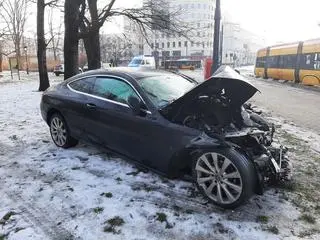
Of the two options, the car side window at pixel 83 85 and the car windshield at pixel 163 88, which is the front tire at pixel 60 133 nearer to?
the car side window at pixel 83 85

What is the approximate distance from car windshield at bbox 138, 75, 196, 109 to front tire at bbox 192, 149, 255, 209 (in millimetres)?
970

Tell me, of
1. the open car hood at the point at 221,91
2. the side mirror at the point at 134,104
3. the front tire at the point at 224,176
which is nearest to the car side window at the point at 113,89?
the side mirror at the point at 134,104

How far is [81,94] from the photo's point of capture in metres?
5.43

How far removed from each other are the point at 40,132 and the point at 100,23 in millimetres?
8016

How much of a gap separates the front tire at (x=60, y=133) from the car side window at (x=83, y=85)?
62 centimetres

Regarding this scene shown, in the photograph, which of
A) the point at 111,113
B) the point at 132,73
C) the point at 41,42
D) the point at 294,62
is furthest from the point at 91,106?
the point at 294,62

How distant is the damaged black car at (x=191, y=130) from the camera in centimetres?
371

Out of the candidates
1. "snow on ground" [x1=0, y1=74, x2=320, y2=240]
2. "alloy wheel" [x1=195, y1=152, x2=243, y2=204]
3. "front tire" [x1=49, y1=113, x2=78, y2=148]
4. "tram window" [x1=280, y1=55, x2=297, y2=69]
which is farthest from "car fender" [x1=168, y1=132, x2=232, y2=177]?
"tram window" [x1=280, y1=55, x2=297, y2=69]

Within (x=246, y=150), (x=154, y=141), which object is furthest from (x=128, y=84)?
(x=246, y=150)

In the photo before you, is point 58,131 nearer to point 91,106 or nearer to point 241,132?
point 91,106

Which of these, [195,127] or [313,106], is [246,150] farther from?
[313,106]

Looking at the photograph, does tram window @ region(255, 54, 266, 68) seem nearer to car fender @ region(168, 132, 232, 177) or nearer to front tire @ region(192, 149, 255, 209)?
car fender @ region(168, 132, 232, 177)

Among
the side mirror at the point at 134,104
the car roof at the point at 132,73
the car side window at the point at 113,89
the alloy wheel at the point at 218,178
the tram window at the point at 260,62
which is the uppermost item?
the car roof at the point at 132,73

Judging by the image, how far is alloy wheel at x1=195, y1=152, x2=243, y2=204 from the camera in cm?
365
